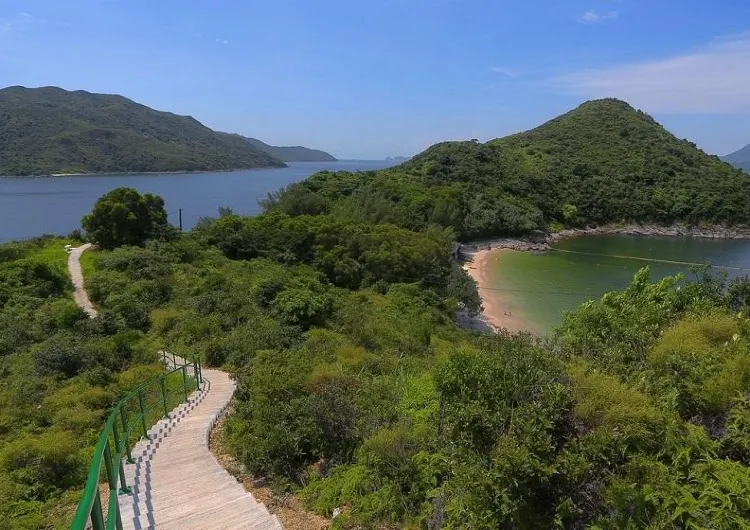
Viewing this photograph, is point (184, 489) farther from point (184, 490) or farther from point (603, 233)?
point (603, 233)

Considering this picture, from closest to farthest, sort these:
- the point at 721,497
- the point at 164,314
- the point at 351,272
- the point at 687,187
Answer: the point at 721,497 < the point at 164,314 < the point at 351,272 < the point at 687,187

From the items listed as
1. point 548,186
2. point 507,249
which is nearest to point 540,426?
point 507,249

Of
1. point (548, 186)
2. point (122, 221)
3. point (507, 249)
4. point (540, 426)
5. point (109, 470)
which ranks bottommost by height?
point (507, 249)

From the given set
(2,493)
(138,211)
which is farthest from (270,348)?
(138,211)

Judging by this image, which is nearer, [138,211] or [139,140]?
[138,211]

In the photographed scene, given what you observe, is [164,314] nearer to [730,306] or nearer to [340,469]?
[340,469]

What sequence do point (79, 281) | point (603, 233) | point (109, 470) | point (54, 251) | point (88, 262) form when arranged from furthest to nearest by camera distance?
point (603, 233)
point (54, 251)
point (88, 262)
point (79, 281)
point (109, 470)
